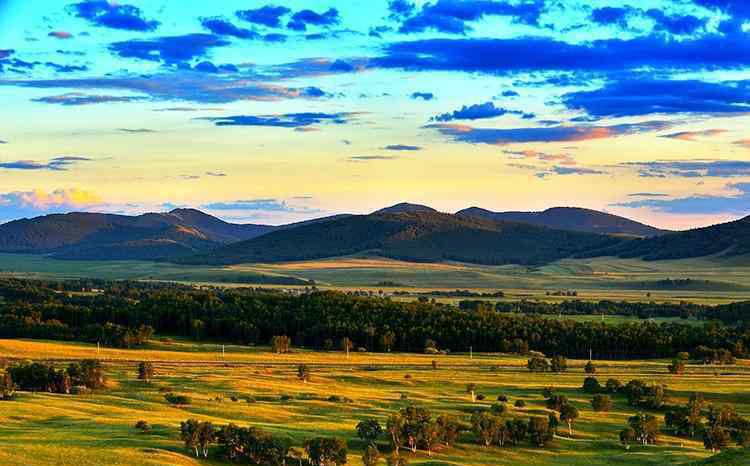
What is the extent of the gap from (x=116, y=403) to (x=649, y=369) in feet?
227

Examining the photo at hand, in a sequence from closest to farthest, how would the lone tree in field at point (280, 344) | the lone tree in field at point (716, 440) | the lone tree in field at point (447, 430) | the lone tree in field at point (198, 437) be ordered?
the lone tree in field at point (198, 437) → the lone tree in field at point (447, 430) → the lone tree in field at point (716, 440) → the lone tree in field at point (280, 344)

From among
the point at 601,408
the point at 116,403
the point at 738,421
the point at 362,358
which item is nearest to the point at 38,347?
the point at 362,358

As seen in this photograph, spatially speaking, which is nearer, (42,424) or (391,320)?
(42,424)

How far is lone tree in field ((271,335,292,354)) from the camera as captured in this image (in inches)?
5586

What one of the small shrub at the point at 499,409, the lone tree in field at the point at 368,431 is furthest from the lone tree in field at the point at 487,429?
the small shrub at the point at 499,409

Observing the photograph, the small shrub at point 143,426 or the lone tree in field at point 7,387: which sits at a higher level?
the lone tree in field at point 7,387

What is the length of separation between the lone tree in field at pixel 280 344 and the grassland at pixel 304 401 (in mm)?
3421

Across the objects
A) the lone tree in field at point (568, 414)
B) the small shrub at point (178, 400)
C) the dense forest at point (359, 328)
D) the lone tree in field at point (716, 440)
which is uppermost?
the dense forest at point (359, 328)

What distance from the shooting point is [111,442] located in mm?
59031

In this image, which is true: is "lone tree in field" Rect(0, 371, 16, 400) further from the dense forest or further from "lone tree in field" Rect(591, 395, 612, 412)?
the dense forest

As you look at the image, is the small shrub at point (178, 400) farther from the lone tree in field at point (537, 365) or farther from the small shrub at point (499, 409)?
the lone tree in field at point (537, 365)

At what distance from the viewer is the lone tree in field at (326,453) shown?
2341 inches

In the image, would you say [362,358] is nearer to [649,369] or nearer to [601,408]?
[649,369]

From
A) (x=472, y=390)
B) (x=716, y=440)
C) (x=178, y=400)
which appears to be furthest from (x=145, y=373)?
(x=716, y=440)
